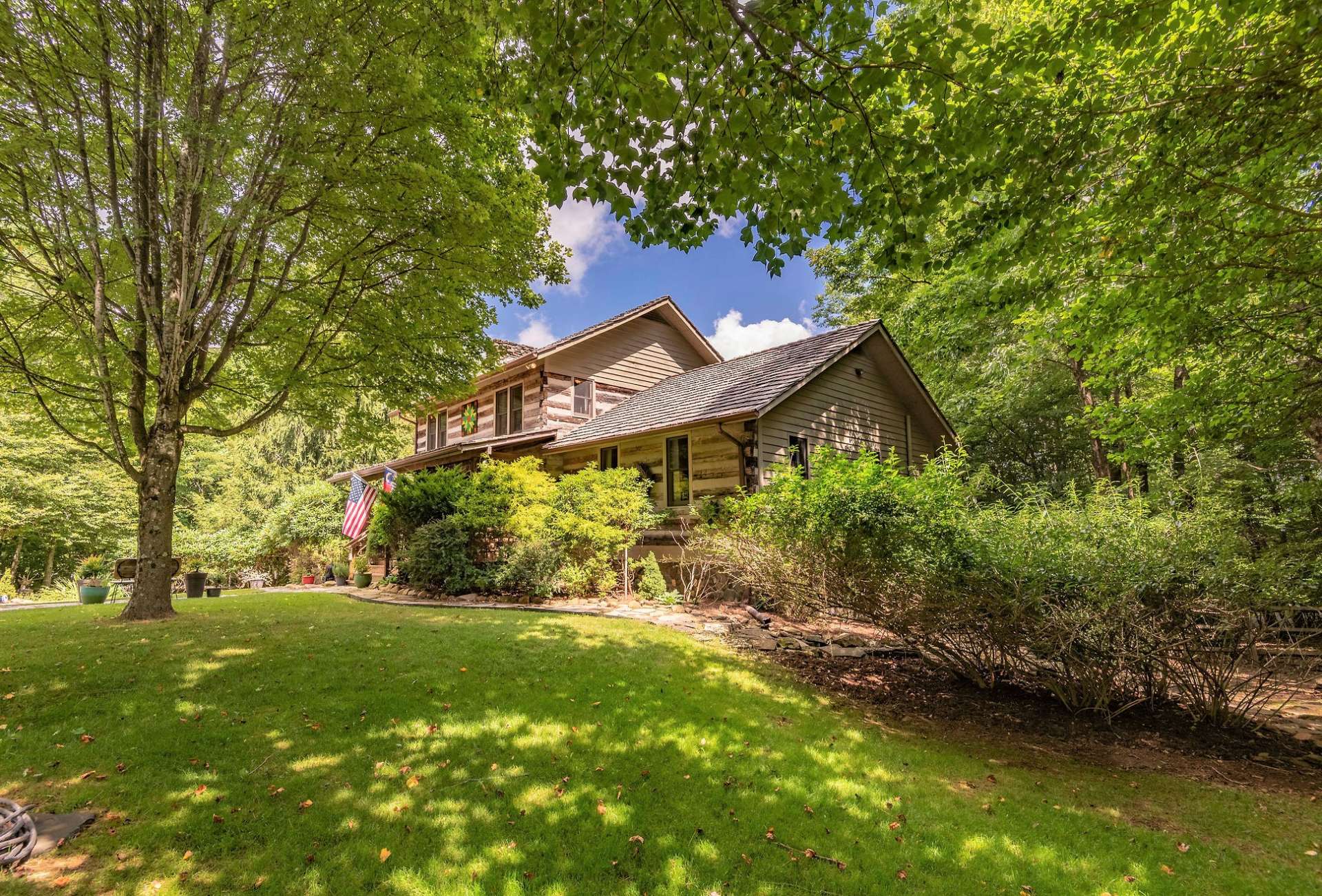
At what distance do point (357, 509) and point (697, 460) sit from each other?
11177 millimetres

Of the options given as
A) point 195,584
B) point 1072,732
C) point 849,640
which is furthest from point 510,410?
point 1072,732

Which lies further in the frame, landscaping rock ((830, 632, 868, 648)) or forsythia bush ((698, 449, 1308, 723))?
landscaping rock ((830, 632, 868, 648))

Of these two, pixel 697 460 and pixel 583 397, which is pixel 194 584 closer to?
pixel 583 397

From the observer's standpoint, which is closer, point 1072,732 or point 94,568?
point 1072,732

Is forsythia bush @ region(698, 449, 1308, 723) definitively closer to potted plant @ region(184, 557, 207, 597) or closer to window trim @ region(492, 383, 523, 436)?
window trim @ region(492, 383, 523, 436)

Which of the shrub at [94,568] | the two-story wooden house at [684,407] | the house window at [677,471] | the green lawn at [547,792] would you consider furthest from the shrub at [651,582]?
the shrub at [94,568]

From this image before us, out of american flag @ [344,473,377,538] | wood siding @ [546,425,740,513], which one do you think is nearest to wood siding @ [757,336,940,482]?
wood siding @ [546,425,740,513]

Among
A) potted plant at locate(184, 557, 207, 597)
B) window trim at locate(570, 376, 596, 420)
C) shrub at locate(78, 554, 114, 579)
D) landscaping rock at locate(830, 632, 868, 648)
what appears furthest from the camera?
shrub at locate(78, 554, 114, 579)

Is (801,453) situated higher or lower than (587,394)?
lower

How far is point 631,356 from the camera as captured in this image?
19.9m

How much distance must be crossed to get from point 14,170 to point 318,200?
3560 mm

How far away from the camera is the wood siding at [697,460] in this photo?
13.0 meters

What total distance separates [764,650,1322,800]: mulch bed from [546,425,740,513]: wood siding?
19.3 feet

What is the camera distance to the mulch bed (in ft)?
15.3
